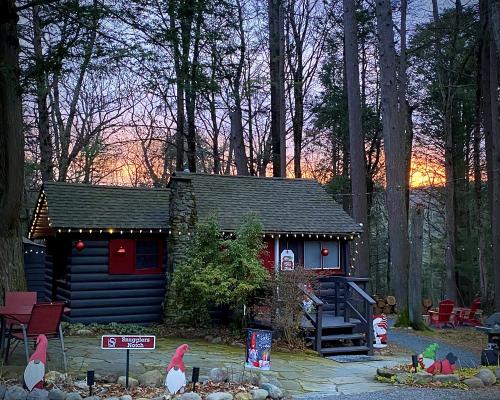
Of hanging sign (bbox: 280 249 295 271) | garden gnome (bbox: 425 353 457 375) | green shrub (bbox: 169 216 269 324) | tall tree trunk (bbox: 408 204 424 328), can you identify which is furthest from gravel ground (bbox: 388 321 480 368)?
green shrub (bbox: 169 216 269 324)

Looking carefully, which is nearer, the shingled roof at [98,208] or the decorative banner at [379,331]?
the decorative banner at [379,331]

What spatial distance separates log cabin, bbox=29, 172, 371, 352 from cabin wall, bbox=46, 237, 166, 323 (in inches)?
0.9

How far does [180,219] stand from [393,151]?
7.48 m

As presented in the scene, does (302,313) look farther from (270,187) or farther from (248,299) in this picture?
(270,187)

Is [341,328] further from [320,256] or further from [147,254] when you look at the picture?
[147,254]

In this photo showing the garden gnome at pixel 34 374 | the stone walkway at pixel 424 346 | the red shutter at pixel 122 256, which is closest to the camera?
the garden gnome at pixel 34 374

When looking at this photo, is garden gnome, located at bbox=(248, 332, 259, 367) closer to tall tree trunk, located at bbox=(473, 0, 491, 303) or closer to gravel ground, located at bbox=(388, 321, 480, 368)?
gravel ground, located at bbox=(388, 321, 480, 368)

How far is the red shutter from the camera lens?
14453 mm

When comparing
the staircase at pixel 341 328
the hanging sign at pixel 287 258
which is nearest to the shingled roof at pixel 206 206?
the hanging sign at pixel 287 258

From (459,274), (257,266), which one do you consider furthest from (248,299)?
(459,274)

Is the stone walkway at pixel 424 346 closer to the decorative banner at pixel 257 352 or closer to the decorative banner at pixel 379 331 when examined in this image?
the decorative banner at pixel 379 331

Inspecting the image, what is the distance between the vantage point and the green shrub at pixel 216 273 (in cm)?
1227

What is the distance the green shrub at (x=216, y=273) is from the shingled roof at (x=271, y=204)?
114 cm

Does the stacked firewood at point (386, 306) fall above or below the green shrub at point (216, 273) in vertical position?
below
